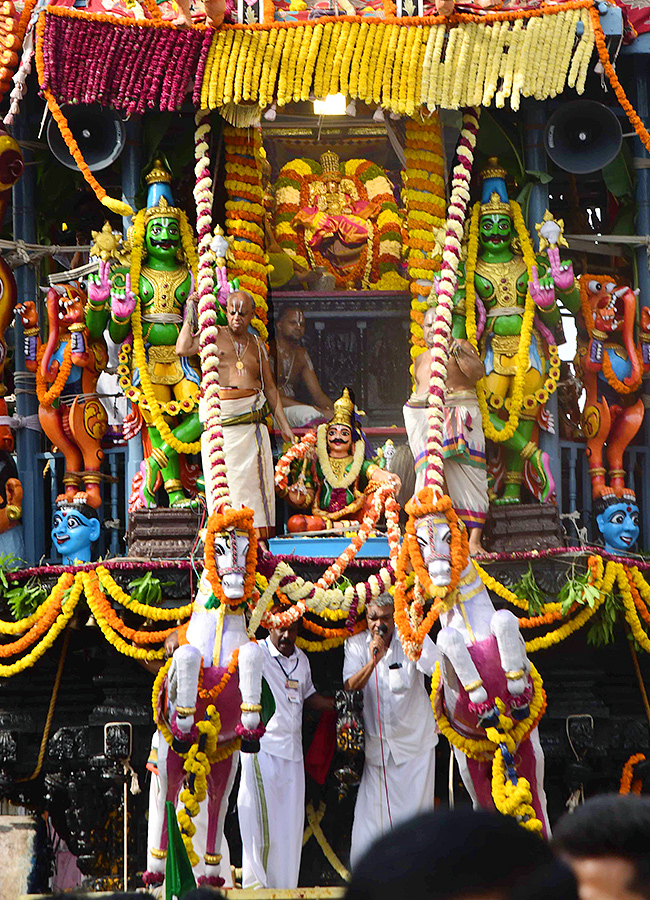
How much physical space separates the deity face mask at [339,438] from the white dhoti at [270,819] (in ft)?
7.93

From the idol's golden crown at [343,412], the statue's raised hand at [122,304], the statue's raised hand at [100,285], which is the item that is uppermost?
the statue's raised hand at [100,285]

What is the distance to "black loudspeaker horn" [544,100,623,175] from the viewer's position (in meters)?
11.4

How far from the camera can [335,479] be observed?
11078 millimetres

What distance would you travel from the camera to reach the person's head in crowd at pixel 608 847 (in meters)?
2.90

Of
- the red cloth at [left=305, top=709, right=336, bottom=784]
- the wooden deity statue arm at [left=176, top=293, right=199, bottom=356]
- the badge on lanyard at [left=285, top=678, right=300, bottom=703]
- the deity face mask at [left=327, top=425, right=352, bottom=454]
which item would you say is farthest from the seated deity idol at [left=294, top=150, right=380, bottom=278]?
the red cloth at [left=305, top=709, right=336, bottom=784]

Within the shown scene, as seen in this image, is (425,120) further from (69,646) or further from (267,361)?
(69,646)

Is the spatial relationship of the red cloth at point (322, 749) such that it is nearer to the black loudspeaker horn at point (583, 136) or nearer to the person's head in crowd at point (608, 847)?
the black loudspeaker horn at point (583, 136)

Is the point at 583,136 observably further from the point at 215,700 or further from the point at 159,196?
the point at 215,700

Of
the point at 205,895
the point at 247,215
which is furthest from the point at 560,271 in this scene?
the point at 205,895

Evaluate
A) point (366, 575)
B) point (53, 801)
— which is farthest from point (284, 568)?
point (53, 801)

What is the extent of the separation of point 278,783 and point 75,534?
2557mm

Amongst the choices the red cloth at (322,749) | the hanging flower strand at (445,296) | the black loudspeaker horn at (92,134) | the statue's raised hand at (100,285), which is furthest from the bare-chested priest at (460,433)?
the black loudspeaker horn at (92,134)

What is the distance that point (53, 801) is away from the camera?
11422mm

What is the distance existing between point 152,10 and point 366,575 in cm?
467
